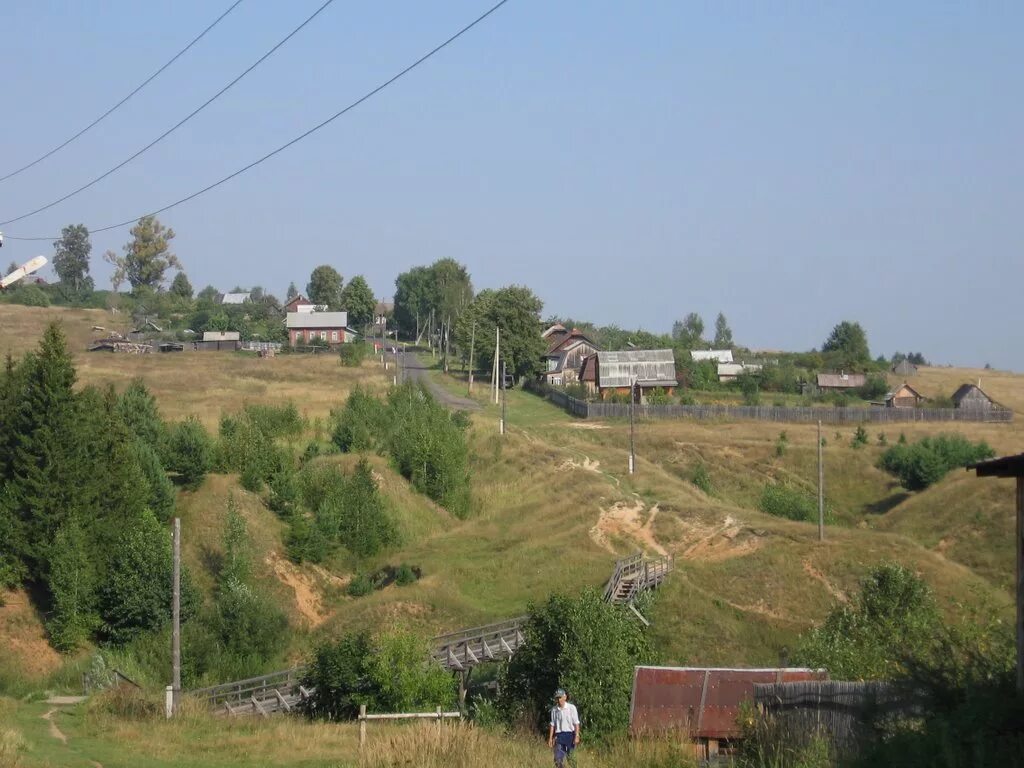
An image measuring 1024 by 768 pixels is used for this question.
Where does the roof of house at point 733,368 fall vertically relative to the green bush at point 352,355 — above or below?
below

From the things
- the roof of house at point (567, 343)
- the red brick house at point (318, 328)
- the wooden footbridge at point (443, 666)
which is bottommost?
the wooden footbridge at point (443, 666)

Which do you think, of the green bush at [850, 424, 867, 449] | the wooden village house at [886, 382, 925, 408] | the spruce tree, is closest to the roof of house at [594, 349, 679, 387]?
the wooden village house at [886, 382, 925, 408]

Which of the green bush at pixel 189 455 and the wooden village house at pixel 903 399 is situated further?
the wooden village house at pixel 903 399

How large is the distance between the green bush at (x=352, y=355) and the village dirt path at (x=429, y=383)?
424 cm

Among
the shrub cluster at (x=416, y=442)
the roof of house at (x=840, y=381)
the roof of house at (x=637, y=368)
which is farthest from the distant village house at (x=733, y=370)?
the shrub cluster at (x=416, y=442)

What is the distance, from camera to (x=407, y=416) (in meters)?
70.9

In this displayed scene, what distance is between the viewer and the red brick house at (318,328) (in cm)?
12444

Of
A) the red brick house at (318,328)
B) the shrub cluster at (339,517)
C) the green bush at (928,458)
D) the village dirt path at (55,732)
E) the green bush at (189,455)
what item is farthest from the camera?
the red brick house at (318,328)

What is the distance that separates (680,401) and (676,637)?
54.6m

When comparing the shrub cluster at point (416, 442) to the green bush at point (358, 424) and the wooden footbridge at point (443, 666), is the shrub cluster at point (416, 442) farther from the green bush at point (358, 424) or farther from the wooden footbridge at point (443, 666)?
the wooden footbridge at point (443, 666)

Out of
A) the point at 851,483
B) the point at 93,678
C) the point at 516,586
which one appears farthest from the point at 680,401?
the point at 93,678

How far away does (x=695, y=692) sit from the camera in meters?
21.0

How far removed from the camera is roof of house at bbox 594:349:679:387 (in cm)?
10256

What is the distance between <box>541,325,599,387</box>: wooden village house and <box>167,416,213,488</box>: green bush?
2388 inches
